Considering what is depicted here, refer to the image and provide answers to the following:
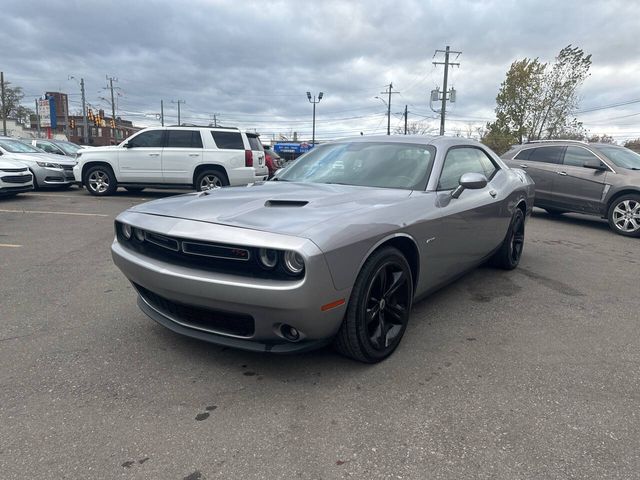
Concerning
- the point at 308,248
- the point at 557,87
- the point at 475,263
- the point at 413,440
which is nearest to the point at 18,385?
the point at 308,248

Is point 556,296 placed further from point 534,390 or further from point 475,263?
point 534,390

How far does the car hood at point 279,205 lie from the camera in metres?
2.40

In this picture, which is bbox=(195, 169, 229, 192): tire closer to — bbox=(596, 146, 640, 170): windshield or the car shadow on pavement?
the car shadow on pavement

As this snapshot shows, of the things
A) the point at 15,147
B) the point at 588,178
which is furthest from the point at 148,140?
the point at 588,178

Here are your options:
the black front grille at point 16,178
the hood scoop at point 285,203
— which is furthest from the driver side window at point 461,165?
the black front grille at point 16,178

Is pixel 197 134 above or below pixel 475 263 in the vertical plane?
above

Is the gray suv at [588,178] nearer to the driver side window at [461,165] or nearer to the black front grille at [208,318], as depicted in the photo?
the driver side window at [461,165]

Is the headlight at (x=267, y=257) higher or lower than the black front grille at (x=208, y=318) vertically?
higher

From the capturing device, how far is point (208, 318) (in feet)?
8.27

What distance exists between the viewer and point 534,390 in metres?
2.53

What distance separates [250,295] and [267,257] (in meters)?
0.21

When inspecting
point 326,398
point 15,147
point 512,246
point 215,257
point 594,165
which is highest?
point 15,147

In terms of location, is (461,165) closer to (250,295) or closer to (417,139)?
(417,139)

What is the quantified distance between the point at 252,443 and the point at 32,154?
42.2 ft
